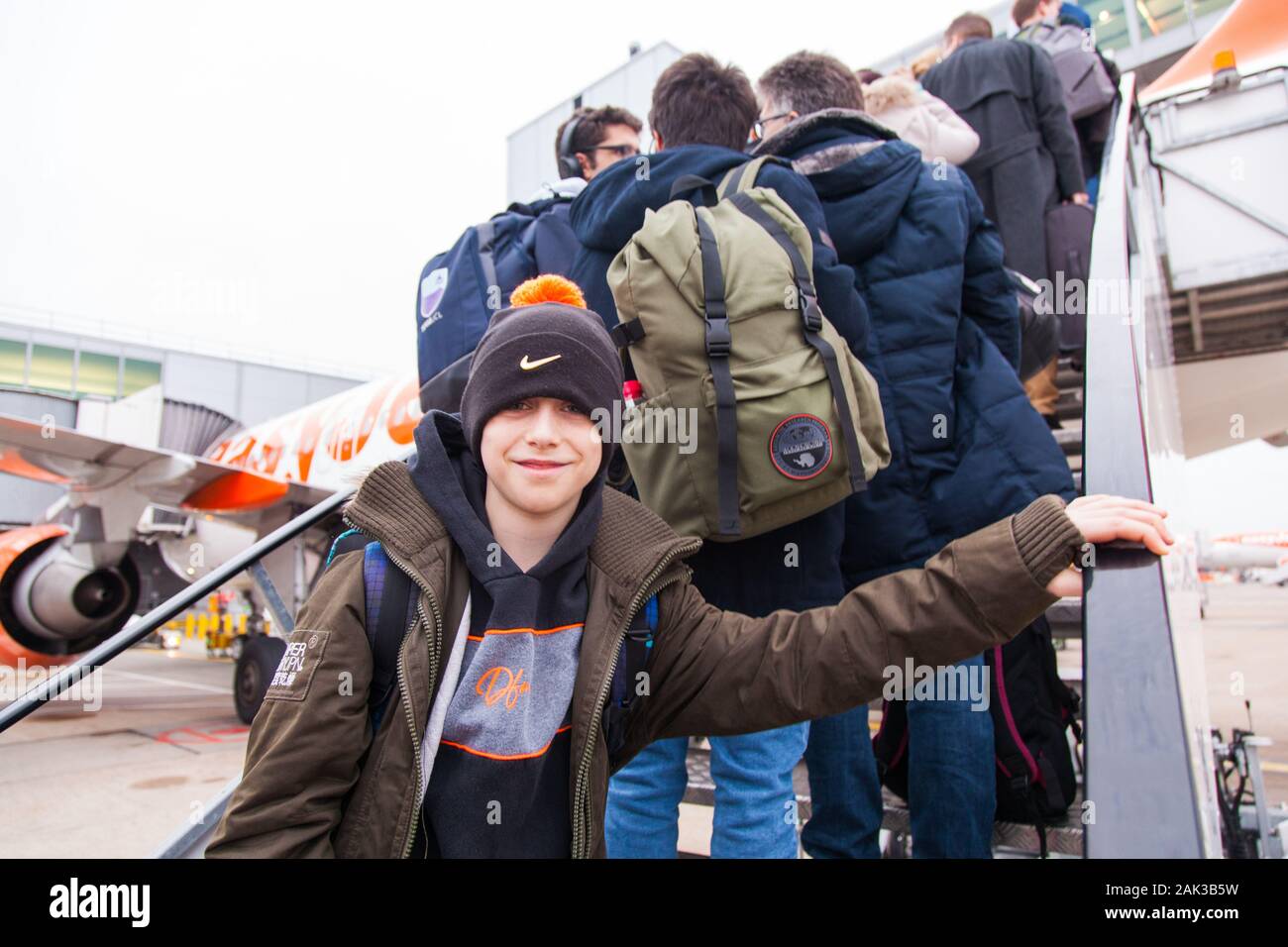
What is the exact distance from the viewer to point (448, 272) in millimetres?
2301

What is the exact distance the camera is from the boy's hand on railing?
1.02 meters

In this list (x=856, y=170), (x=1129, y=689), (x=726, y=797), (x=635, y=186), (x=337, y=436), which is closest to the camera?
(x=1129, y=689)

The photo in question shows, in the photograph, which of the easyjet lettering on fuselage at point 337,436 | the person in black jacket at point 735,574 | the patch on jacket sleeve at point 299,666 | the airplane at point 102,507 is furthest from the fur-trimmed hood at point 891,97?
the airplane at point 102,507

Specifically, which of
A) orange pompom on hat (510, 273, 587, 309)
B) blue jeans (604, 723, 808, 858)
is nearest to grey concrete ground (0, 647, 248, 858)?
blue jeans (604, 723, 808, 858)

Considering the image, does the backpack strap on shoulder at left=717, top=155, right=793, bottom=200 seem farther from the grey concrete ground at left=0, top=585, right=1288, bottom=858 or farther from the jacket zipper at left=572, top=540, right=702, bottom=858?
the grey concrete ground at left=0, top=585, right=1288, bottom=858

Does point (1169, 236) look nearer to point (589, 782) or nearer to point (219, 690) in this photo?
point (589, 782)

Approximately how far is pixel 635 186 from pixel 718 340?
523mm

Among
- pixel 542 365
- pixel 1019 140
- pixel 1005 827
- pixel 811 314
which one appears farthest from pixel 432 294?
pixel 1019 140

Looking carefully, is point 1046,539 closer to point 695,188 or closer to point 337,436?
point 695,188

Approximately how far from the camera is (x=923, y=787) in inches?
74.0

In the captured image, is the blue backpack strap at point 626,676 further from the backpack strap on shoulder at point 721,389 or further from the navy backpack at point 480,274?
the navy backpack at point 480,274

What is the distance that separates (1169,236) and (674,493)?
3.80 metres

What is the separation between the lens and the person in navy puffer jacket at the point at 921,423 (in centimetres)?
185
